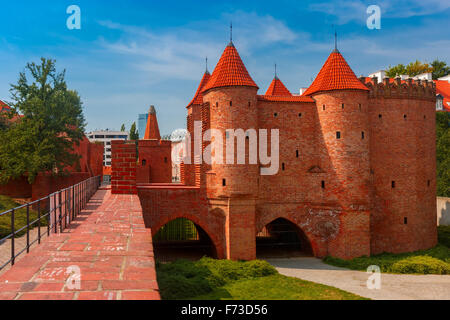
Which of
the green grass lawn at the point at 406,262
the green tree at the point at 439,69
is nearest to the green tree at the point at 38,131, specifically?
the green grass lawn at the point at 406,262

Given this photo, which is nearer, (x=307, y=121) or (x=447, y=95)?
(x=307, y=121)

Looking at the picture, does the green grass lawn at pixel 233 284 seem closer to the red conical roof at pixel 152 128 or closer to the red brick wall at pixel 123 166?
the red brick wall at pixel 123 166

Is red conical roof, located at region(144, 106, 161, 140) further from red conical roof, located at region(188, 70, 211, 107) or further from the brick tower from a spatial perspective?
the brick tower

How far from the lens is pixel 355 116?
20750mm

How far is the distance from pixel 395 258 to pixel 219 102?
13.3 metres

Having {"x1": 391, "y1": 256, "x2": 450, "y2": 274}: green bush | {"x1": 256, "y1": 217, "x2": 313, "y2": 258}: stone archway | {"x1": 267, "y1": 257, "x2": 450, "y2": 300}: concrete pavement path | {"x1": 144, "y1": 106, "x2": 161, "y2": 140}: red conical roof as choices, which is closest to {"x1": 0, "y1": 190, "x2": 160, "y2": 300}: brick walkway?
{"x1": 267, "y1": 257, "x2": 450, "y2": 300}: concrete pavement path

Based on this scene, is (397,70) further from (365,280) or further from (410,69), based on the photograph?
(365,280)

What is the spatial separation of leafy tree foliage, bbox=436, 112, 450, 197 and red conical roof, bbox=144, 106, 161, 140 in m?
27.0

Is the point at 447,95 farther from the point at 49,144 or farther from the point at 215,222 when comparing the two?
the point at 49,144

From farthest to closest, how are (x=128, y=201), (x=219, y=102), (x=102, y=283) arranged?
(x=219, y=102) < (x=128, y=201) < (x=102, y=283)

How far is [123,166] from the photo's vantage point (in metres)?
10.5

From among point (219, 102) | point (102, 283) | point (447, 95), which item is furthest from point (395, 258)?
point (447, 95)

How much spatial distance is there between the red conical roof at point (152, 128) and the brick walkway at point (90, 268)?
102ft

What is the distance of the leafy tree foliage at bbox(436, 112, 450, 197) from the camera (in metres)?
33.1
